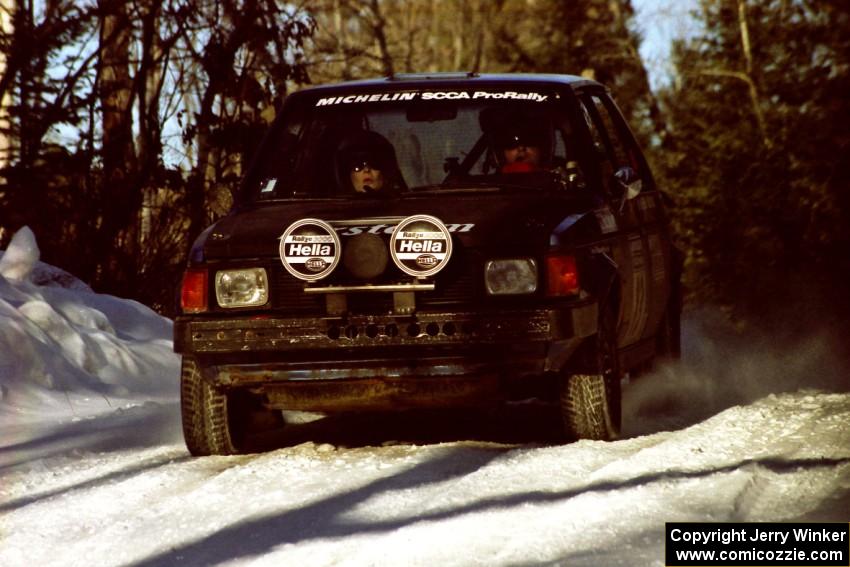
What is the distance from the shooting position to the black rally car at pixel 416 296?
6.82 meters

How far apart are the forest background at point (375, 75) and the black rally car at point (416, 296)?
84 cm

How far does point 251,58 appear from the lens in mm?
14453

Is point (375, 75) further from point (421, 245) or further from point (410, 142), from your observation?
point (421, 245)

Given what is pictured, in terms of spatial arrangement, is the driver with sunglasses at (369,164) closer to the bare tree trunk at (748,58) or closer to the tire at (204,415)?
the tire at (204,415)

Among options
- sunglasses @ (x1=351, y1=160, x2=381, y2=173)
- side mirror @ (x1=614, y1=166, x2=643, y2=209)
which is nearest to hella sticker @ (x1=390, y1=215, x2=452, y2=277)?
sunglasses @ (x1=351, y1=160, x2=381, y2=173)

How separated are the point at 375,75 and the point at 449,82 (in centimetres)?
1929

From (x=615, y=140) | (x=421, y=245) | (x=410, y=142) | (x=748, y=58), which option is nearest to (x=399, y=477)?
(x=421, y=245)

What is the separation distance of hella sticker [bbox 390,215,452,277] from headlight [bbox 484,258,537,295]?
0.23 metres

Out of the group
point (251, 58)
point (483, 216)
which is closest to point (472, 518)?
point (483, 216)

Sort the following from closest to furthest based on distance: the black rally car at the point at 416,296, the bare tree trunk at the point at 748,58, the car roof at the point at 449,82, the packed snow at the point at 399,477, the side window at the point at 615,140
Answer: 1. the packed snow at the point at 399,477
2. the black rally car at the point at 416,296
3. the car roof at the point at 449,82
4. the side window at the point at 615,140
5. the bare tree trunk at the point at 748,58

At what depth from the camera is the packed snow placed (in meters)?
5.16

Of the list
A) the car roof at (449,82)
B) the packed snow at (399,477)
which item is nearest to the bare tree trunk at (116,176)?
the packed snow at (399,477)

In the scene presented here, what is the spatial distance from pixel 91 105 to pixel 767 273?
1684 cm

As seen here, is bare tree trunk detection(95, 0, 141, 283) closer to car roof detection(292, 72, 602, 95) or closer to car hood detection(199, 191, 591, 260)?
car roof detection(292, 72, 602, 95)
